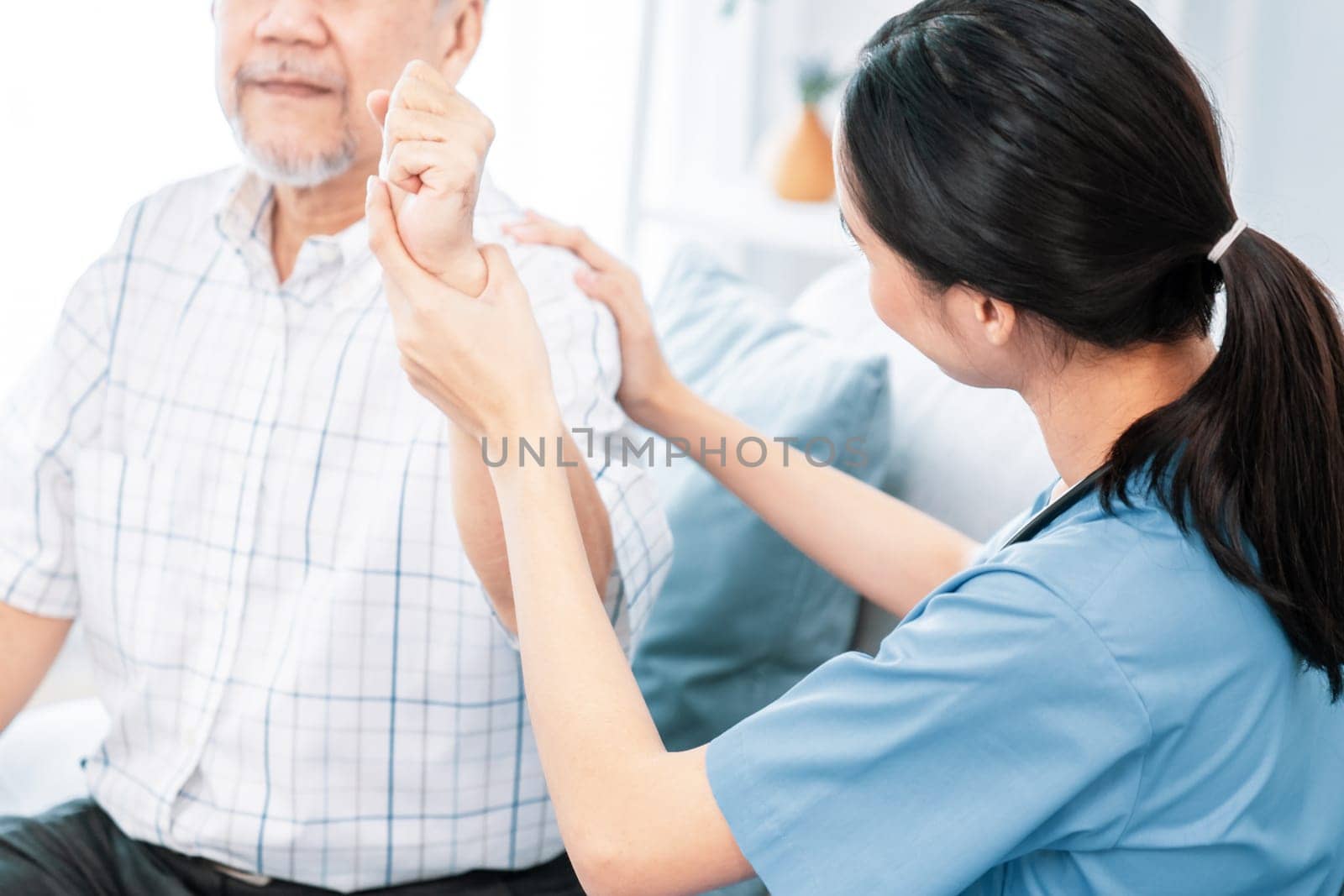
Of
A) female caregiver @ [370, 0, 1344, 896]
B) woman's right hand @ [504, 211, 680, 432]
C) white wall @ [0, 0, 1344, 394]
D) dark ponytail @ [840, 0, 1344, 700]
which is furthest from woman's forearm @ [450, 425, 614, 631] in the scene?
white wall @ [0, 0, 1344, 394]

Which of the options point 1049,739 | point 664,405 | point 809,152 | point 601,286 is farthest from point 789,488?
point 809,152

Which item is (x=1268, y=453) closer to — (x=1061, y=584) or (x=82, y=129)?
(x=1061, y=584)

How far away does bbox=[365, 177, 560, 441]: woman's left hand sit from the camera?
911 mm

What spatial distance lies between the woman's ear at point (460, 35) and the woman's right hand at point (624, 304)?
15 cm

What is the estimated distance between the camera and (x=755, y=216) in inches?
91.0

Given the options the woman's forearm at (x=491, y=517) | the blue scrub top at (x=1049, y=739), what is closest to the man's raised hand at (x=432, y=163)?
the woman's forearm at (x=491, y=517)

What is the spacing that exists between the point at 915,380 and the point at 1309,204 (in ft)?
3.02

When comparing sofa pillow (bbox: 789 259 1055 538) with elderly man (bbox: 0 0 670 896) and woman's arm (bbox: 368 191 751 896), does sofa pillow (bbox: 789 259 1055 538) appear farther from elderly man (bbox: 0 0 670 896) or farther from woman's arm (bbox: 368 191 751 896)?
woman's arm (bbox: 368 191 751 896)

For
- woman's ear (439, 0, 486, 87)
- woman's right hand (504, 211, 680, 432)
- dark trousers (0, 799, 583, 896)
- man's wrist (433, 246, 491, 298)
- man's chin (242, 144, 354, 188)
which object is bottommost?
dark trousers (0, 799, 583, 896)

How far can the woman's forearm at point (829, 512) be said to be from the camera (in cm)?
121

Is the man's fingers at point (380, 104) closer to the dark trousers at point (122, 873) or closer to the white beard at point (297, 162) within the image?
the white beard at point (297, 162)

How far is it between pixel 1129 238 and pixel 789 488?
0.49 m

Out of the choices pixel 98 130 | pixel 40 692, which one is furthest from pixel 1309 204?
pixel 40 692

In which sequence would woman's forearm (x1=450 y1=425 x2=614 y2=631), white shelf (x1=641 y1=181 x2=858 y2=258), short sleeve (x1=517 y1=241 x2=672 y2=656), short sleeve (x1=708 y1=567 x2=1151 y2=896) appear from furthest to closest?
white shelf (x1=641 y1=181 x2=858 y2=258) → short sleeve (x1=517 y1=241 x2=672 y2=656) → woman's forearm (x1=450 y1=425 x2=614 y2=631) → short sleeve (x1=708 y1=567 x2=1151 y2=896)
